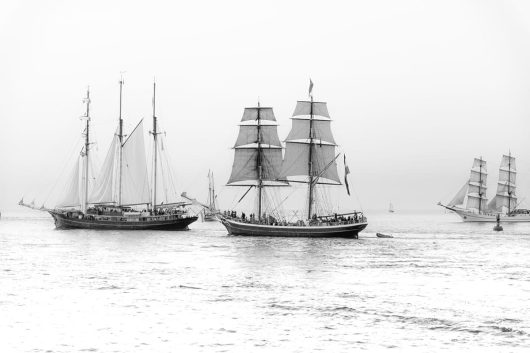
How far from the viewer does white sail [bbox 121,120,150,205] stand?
393 ft


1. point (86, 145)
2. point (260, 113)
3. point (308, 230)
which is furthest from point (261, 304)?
point (86, 145)

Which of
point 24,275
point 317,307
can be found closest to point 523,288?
point 317,307

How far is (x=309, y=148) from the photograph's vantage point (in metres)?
117

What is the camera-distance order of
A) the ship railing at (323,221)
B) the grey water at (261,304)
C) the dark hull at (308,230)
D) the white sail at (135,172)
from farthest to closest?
the white sail at (135,172)
the ship railing at (323,221)
the dark hull at (308,230)
the grey water at (261,304)

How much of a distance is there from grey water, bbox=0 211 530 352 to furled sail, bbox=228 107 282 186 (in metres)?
48.4

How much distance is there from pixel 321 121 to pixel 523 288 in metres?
72.9

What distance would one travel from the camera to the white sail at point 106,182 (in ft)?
399

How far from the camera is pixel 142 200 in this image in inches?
4769

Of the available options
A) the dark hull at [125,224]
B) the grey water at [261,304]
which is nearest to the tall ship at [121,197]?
the dark hull at [125,224]

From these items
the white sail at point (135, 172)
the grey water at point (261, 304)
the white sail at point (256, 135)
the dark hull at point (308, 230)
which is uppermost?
the white sail at point (256, 135)

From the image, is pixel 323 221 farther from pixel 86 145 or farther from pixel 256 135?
pixel 86 145

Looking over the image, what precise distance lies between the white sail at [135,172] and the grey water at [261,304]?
50.0 meters

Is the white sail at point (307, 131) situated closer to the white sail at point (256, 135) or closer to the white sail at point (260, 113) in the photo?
the white sail at point (256, 135)

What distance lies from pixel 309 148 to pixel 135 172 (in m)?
26.1
